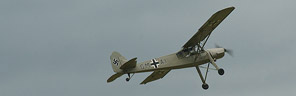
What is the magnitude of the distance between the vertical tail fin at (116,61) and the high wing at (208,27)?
A: 316cm

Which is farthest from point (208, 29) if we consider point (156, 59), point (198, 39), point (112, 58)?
point (112, 58)

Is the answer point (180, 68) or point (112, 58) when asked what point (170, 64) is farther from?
point (112, 58)

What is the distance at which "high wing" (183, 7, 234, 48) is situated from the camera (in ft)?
88.3

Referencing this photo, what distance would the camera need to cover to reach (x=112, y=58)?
29641 mm

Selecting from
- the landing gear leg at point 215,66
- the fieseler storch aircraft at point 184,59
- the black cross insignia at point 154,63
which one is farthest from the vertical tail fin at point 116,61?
the landing gear leg at point 215,66

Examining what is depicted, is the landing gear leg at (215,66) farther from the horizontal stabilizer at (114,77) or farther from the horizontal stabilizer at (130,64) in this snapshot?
the horizontal stabilizer at (114,77)

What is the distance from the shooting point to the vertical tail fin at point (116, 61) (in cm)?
2908

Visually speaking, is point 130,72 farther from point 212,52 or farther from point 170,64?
point 212,52

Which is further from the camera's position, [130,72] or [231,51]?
[231,51]

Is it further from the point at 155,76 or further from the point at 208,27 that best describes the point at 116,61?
the point at 208,27

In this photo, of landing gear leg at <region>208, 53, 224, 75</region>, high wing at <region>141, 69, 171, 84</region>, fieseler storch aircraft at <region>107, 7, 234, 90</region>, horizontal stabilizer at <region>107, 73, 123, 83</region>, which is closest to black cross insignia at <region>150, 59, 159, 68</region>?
fieseler storch aircraft at <region>107, 7, 234, 90</region>

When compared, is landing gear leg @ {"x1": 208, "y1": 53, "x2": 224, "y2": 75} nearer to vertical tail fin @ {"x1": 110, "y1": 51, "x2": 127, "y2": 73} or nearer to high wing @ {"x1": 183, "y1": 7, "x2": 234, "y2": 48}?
high wing @ {"x1": 183, "y1": 7, "x2": 234, "y2": 48}

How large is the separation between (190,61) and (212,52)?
4.15 ft

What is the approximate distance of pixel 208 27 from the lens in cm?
2838
